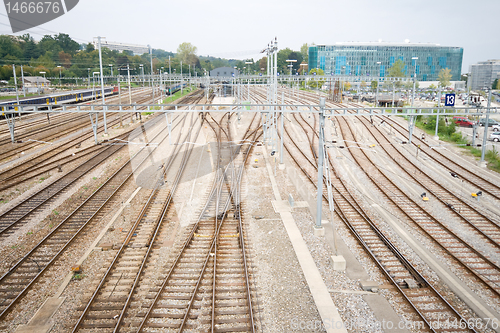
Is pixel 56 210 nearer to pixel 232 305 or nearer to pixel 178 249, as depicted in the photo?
pixel 178 249

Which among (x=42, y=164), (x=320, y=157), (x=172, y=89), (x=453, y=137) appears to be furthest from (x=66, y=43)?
(x=320, y=157)

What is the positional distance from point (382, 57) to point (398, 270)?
350 ft

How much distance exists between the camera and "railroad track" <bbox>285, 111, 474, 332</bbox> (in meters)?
7.79

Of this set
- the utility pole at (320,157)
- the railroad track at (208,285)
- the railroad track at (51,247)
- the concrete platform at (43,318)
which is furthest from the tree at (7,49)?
the utility pole at (320,157)

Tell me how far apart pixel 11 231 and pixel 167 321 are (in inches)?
293

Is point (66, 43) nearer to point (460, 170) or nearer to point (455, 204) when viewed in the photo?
point (460, 170)

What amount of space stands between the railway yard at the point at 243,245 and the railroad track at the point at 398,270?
0.14 feet

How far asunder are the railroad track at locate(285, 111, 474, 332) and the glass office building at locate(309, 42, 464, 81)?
96.2m

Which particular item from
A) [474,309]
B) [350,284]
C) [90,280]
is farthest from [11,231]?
[474,309]

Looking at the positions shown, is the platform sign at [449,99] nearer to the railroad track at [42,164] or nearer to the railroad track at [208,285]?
the railroad track at [208,285]

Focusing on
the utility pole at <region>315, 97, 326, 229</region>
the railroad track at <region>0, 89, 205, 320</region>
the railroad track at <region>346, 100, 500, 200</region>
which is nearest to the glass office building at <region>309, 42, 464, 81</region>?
the railroad track at <region>346, 100, 500, 200</region>

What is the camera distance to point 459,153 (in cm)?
2370

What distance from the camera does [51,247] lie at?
10750 mm

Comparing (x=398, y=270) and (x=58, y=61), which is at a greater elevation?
(x=58, y=61)
